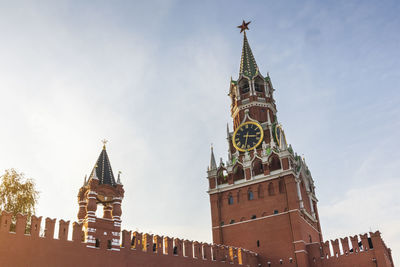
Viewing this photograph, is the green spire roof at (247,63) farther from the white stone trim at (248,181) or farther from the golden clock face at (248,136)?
the white stone trim at (248,181)

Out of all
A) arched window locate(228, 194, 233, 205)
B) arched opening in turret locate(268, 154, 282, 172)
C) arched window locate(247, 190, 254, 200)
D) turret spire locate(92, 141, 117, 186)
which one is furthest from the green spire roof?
turret spire locate(92, 141, 117, 186)

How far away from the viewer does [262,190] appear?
37.0 metres

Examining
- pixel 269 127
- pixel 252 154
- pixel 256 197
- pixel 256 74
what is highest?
pixel 256 74

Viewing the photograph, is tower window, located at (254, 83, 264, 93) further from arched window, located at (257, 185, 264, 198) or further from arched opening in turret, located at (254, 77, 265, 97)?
arched window, located at (257, 185, 264, 198)

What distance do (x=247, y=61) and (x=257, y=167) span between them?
548 inches

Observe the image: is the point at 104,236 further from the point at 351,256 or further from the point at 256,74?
the point at 256,74

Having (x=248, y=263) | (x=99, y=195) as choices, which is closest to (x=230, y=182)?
(x=248, y=263)

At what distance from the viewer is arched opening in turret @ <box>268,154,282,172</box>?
37.6 meters

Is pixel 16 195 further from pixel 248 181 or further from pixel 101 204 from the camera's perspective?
pixel 248 181

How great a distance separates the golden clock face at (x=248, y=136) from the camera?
40.3m

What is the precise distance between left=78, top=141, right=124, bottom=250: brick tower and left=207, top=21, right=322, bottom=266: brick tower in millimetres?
14210

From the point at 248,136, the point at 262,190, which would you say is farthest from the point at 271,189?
the point at 248,136

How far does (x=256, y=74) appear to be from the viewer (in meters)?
44.8

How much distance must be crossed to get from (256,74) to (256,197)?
14.3m
